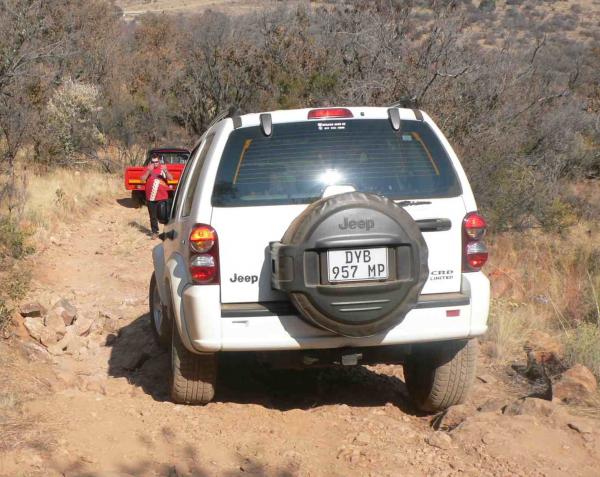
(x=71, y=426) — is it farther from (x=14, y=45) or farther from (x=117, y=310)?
(x=14, y=45)

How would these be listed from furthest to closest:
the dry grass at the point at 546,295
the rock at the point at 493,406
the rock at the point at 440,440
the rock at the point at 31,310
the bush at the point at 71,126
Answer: the bush at the point at 71,126, the rock at the point at 31,310, the dry grass at the point at 546,295, the rock at the point at 493,406, the rock at the point at 440,440

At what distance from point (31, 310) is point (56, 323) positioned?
0.88ft

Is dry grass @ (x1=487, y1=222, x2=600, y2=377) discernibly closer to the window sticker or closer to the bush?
the window sticker

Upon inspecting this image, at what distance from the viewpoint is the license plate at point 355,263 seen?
3.92 m

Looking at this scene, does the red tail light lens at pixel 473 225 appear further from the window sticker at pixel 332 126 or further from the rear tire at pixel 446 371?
the window sticker at pixel 332 126

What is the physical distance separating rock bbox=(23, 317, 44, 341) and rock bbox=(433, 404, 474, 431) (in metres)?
3.54

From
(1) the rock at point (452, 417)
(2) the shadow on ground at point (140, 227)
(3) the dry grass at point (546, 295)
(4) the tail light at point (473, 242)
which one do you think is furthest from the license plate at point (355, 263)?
(2) the shadow on ground at point (140, 227)

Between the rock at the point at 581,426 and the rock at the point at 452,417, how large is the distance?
0.58 m

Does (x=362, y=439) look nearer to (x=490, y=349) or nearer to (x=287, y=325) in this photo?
(x=287, y=325)

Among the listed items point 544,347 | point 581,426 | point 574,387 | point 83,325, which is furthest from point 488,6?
point 581,426

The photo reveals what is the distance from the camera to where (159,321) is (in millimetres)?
6250

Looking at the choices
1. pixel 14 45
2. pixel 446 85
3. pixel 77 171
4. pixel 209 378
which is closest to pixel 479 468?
pixel 209 378

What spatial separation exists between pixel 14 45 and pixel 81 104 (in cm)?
896

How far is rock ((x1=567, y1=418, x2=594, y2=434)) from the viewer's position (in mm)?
4156
